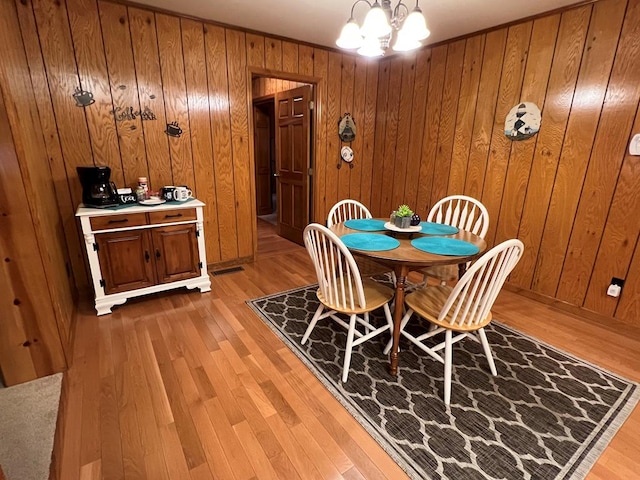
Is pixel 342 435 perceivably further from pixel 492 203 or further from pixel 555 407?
pixel 492 203

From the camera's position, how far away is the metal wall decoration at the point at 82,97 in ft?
8.27

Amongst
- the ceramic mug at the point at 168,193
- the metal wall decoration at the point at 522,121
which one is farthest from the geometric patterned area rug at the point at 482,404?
the metal wall decoration at the point at 522,121

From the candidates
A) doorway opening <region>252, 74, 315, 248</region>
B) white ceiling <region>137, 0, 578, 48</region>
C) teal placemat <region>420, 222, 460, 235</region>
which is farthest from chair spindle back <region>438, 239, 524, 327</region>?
doorway opening <region>252, 74, 315, 248</region>

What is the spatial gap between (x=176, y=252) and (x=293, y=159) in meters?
2.11

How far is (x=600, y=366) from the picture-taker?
2.03m

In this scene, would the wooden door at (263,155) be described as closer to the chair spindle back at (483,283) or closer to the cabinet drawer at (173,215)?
the cabinet drawer at (173,215)

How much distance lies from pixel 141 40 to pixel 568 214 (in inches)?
151

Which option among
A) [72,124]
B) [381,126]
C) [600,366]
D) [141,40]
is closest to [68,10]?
[141,40]

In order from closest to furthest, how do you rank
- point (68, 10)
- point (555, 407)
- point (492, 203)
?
point (555, 407)
point (68, 10)
point (492, 203)

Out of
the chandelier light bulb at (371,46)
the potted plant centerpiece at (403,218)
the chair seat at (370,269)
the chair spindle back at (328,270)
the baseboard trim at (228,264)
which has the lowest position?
the baseboard trim at (228,264)

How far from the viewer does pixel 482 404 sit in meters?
1.71

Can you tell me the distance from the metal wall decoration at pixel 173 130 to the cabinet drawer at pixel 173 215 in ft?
2.62

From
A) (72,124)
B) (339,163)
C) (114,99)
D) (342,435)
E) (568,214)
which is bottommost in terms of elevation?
(342,435)

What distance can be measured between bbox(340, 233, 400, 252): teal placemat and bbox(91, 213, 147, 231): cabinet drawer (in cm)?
165
